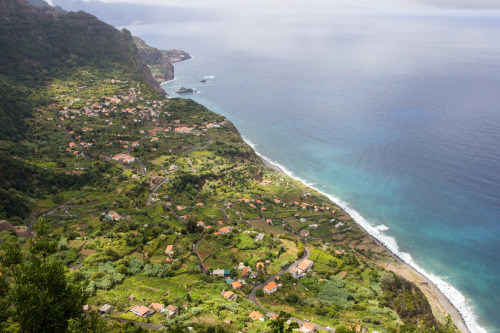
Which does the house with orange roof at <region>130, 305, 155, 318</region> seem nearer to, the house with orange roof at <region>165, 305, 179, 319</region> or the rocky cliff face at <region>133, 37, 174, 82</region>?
the house with orange roof at <region>165, 305, 179, 319</region>

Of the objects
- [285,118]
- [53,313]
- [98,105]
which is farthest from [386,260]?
[98,105]

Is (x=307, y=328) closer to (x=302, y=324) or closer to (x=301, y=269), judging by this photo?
(x=302, y=324)

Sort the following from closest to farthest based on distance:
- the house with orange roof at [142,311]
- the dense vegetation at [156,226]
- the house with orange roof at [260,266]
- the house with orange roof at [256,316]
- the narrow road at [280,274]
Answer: the dense vegetation at [156,226], the house with orange roof at [142,311], the house with orange roof at [256,316], the narrow road at [280,274], the house with orange roof at [260,266]

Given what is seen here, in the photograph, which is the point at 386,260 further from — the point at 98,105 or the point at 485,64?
the point at 485,64

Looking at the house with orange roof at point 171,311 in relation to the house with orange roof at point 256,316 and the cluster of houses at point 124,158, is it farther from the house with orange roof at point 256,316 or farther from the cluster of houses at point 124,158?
the cluster of houses at point 124,158

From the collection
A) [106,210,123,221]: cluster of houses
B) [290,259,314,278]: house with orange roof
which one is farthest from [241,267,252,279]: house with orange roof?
[106,210,123,221]: cluster of houses

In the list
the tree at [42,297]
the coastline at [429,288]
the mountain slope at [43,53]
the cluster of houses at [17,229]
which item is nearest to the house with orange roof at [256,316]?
the tree at [42,297]

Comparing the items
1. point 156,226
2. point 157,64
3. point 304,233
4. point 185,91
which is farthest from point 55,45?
point 304,233
